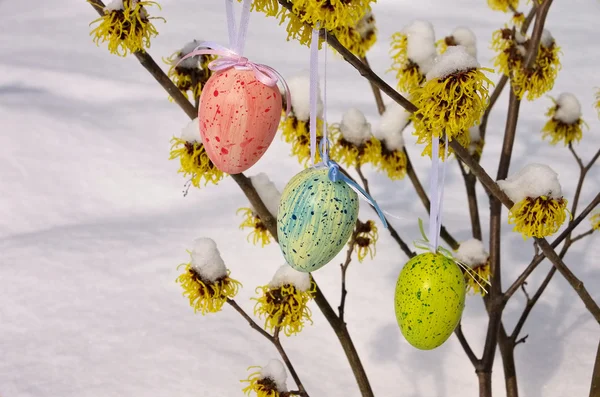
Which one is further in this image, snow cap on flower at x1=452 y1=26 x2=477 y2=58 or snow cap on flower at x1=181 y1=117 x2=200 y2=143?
snow cap on flower at x1=452 y1=26 x2=477 y2=58

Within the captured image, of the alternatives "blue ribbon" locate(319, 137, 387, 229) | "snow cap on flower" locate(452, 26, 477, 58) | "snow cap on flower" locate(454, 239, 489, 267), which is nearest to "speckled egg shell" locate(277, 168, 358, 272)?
"blue ribbon" locate(319, 137, 387, 229)

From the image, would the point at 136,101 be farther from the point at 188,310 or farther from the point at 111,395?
the point at 111,395

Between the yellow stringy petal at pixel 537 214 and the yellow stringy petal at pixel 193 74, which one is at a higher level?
the yellow stringy petal at pixel 193 74

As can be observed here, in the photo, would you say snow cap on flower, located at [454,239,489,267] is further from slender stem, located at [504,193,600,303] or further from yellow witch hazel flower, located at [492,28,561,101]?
yellow witch hazel flower, located at [492,28,561,101]

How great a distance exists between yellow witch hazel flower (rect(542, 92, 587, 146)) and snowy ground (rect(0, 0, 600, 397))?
348mm

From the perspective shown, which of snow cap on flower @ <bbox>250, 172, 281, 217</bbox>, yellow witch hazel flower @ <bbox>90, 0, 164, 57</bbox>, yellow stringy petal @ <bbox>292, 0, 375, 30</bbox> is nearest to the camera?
yellow stringy petal @ <bbox>292, 0, 375, 30</bbox>

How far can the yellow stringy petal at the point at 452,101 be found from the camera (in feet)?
1.31

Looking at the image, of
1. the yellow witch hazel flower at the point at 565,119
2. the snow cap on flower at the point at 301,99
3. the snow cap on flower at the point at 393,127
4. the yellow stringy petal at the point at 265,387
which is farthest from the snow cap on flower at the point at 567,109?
the yellow stringy petal at the point at 265,387

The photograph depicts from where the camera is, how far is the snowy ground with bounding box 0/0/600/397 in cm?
92

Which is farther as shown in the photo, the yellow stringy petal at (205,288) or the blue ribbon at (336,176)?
the yellow stringy petal at (205,288)

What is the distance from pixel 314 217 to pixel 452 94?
0.11 m

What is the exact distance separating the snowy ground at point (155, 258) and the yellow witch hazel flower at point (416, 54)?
18.6 inches

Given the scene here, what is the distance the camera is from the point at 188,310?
105 centimetres

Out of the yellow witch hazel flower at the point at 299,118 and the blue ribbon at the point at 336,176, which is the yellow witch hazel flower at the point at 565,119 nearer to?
the yellow witch hazel flower at the point at 299,118
